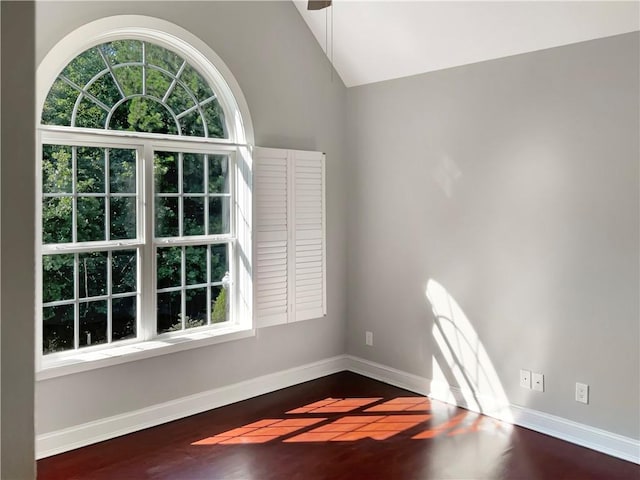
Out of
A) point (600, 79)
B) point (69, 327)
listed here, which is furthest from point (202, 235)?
point (600, 79)

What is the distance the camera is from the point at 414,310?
4.55 metres

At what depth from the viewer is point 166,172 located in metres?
3.99

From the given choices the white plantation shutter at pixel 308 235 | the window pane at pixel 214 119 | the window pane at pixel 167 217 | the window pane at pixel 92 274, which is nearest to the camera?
the window pane at pixel 92 274

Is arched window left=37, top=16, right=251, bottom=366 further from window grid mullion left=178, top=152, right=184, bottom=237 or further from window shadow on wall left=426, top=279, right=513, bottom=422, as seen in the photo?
window shadow on wall left=426, top=279, right=513, bottom=422

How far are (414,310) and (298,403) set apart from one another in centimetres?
115

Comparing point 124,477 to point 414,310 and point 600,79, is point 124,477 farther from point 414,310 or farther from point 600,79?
point 600,79

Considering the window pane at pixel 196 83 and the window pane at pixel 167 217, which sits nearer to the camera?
the window pane at pixel 167 217

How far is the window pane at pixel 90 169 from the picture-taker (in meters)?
3.59

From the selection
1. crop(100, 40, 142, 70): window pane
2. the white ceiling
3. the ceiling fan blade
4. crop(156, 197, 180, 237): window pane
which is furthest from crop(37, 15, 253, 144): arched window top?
the ceiling fan blade

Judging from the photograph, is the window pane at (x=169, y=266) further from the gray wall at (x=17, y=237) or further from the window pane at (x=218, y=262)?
the gray wall at (x=17, y=237)

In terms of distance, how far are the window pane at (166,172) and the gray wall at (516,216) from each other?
161 centimetres

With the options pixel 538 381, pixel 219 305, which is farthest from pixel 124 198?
pixel 538 381

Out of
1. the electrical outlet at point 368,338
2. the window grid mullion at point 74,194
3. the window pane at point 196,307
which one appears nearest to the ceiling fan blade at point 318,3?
the window grid mullion at point 74,194

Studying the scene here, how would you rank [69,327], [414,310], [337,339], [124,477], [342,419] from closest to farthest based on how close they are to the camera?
[124,477] < [69,327] < [342,419] < [414,310] < [337,339]
